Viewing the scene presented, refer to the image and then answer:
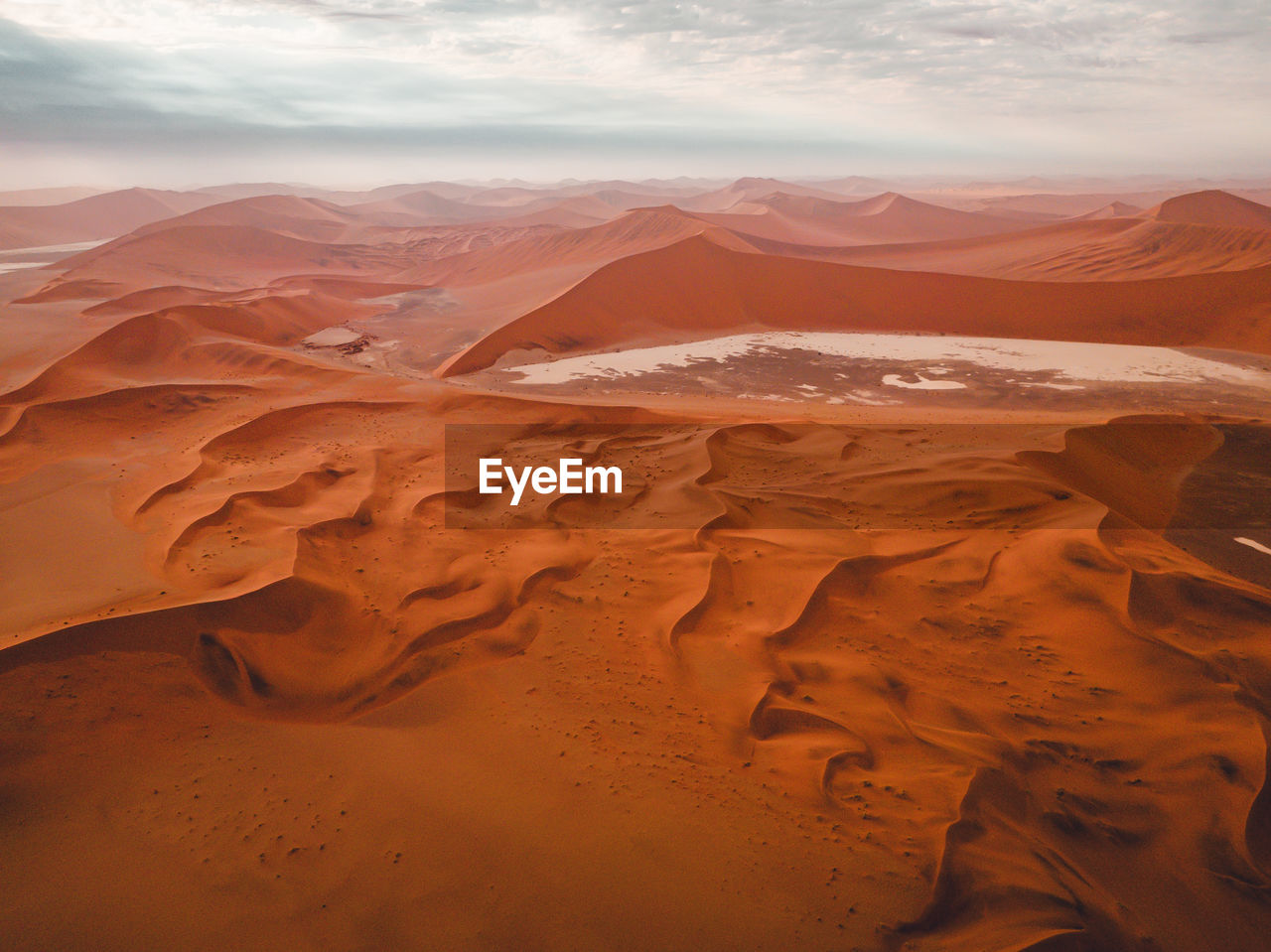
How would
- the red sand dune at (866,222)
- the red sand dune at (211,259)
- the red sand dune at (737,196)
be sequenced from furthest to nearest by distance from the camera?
the red sand dune at (737,196) < the red sand dune at (866,222) < the red sand dune at (211,259)

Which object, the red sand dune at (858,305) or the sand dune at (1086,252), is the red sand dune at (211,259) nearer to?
the red sand dune at (858,305)

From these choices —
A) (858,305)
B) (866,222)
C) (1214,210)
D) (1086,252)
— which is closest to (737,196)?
(866,222)

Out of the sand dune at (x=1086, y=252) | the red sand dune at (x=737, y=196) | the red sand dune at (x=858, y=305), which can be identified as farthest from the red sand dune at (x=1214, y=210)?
the red sand dune at (x=737, y=196)

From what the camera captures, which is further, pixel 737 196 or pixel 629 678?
pixel 737 196

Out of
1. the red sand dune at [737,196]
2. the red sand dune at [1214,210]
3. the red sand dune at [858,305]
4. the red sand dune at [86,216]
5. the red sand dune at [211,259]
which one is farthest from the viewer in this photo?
the red sand dune at [737,196]

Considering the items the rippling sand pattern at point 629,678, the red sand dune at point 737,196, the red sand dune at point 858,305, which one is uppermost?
the red sand dune at point 737,196

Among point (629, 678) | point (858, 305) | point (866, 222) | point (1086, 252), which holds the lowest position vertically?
Answer: point (629, 678)

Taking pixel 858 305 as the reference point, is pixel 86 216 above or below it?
above

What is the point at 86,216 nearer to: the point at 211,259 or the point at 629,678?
the point at 211,259

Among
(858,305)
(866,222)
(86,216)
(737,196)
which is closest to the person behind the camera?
(858,305)

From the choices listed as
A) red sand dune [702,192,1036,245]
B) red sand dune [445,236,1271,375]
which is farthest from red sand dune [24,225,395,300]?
red sand dune [702,192,1036,245]

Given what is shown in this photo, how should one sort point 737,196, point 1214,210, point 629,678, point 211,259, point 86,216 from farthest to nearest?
point 737,196 < point 86,216 < point 211,259 < point 1214,210 < point 629,678

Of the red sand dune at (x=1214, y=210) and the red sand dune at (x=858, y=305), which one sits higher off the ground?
the red sand dune at (x=1214, y=210)
